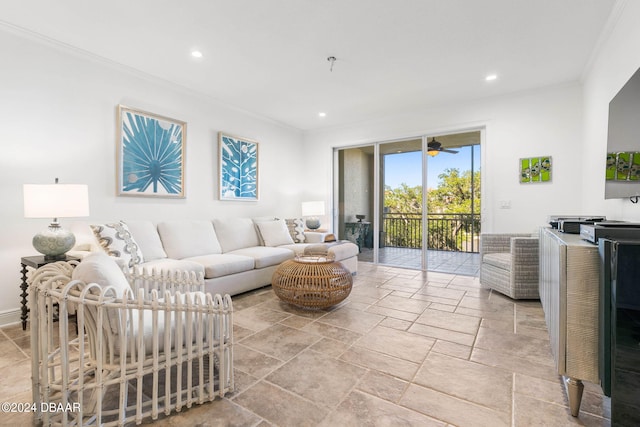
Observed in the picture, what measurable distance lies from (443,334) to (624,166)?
174 cm

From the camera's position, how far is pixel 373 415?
58.6 inches

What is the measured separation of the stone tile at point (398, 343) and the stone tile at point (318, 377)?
0.34 meters

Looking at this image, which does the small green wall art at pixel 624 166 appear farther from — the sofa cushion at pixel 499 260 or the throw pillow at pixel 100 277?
the throw pillow at pixel 100 277

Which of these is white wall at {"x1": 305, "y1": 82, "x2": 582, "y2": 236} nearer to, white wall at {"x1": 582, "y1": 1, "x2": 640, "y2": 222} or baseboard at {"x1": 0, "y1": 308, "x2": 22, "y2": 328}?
white wall at {"x1": 582, "y1": 1, "x2": 640, "y2": 222}

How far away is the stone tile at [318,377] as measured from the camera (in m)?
1.65

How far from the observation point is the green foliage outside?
4758mm

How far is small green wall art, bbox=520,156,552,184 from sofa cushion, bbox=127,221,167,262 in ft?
15.5

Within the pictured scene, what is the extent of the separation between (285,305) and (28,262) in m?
2.22

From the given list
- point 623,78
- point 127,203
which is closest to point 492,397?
point 623,78

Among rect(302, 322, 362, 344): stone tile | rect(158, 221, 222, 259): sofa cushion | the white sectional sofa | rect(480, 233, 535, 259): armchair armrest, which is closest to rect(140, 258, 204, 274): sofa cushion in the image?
the white sectional sofa

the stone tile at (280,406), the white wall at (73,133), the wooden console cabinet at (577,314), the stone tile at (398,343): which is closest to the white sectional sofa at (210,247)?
the white wall at (73,133)

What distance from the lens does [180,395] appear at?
4.93ft

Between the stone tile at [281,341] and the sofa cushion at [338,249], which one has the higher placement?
the sofa cushion at [338,249]

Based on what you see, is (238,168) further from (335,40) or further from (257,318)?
(257,318)
